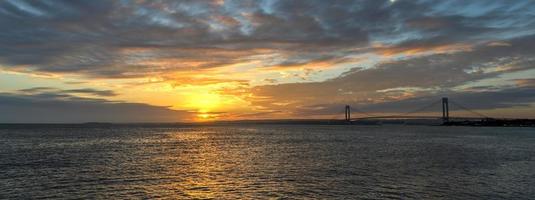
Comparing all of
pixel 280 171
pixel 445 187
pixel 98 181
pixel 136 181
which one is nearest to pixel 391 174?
pixel 445 187

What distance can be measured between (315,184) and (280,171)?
28.0 ft

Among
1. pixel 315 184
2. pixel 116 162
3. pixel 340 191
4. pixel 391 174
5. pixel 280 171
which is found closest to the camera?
pixel 340 191

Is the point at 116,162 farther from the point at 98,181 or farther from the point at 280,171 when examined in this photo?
the point at 280,171

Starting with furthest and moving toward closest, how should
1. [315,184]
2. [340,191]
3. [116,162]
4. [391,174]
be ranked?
1. [116,162]
2. [391,174]
3. [315,184]
4. [340,191]

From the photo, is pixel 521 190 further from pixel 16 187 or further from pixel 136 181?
pixel 16 187

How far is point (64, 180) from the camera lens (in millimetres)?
35906

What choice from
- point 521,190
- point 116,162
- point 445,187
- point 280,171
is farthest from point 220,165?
point 521,190

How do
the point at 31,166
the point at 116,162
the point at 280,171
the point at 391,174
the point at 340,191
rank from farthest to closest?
1. the point at 116,162
2. the point at 31,166
3. the point at 280,171
4. the point at 391,174
5. the point at 340,191

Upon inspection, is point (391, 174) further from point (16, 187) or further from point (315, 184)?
point (16, 187)

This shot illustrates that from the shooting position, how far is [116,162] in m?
51.0

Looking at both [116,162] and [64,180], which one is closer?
[64,180]

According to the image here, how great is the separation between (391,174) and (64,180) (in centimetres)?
2708

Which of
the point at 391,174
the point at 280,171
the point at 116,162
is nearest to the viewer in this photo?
the point at 391,174

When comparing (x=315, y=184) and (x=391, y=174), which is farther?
(x=391, y=174)
